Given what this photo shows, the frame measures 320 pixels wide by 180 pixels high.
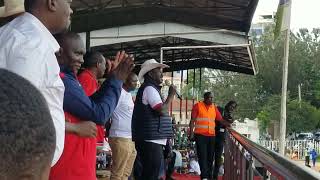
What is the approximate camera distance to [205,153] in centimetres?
955

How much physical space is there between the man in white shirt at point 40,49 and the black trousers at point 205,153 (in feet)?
22.7

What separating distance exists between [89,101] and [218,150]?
733cm

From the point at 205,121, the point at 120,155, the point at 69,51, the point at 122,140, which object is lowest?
the point at 120,155

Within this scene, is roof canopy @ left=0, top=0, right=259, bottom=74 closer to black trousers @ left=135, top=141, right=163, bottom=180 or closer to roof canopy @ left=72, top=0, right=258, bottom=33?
→ roof canopy @ left=72, top=0, right=258, bottom=33

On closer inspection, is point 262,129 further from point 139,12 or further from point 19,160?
point 19,160

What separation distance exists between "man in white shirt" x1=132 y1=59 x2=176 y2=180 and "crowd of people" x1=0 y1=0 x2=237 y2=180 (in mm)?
10

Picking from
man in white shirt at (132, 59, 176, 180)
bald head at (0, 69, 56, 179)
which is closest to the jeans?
man in white shirt at (132, 59, 176, 180)

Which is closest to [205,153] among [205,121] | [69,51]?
[205,121]

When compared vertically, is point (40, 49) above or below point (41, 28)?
below

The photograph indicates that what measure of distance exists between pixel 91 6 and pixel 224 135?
10.4 feet

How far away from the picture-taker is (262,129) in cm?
5784

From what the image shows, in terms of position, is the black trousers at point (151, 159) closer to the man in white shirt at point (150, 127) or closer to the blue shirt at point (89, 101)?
the man in white shirt at point (150, 127)

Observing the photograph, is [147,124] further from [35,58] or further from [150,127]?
[35,58]

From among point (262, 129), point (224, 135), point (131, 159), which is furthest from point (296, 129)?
point (131, 159)
